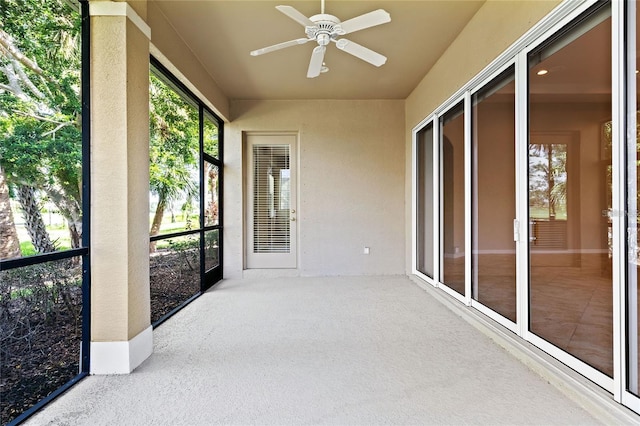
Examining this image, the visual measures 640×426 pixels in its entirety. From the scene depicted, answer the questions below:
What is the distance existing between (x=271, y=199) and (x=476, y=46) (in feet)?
11.9

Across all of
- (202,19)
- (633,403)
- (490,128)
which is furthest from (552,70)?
(202,19)

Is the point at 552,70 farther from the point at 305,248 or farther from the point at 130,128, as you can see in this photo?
the point at 305,248

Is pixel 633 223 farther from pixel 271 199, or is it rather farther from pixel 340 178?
pixel 271 199

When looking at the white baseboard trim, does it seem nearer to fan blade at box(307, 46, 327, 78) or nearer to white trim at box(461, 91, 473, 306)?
fan blade at box(307, 46, 327, 78)

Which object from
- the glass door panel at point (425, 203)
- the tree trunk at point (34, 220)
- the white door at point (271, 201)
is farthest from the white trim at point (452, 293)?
the tree trunk at point (34, 220)

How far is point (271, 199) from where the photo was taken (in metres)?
5.54

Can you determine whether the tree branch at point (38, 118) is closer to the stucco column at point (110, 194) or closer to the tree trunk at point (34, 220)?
the stucco column at point (110, 194)

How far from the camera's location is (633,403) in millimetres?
1622

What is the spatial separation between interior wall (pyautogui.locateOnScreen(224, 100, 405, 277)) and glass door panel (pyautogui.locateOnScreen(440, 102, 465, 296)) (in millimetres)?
1353

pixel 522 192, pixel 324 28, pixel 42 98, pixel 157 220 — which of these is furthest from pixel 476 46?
pixel 157 220

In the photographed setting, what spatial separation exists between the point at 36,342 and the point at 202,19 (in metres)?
2.92

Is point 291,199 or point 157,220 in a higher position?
point 291,199

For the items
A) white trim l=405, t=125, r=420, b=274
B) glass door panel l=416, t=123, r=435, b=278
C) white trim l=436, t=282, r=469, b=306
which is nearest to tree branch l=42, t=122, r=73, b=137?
white trim l=436, t=282, r=469, b=306

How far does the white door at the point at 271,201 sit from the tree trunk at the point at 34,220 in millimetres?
3551
